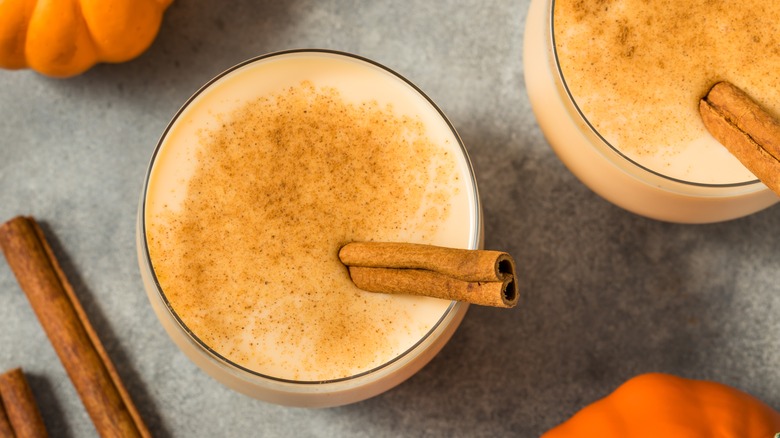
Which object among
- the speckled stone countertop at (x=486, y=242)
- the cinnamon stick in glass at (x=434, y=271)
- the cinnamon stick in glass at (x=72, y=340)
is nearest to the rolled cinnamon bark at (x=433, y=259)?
the cinnamon stick in glass at (x=434, y=271)

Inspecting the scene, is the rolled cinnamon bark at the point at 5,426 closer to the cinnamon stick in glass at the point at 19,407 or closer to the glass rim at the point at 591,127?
the cinnamon stick in glass at the point at 19,407

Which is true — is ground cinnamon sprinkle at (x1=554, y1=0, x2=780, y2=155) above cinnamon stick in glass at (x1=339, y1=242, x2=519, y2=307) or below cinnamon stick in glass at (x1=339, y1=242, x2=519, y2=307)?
above

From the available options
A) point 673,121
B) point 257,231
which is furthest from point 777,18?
point 257,231

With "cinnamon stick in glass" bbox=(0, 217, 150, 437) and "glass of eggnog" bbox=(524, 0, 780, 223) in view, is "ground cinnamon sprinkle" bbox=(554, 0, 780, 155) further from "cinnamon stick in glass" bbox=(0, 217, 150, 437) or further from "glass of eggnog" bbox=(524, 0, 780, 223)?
"cinnamon stick in glass" bbox=(0, 217, 150, 437)

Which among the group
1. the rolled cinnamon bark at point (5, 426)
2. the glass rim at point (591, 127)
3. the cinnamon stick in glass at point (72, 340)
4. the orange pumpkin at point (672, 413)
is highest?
the glass rim at point (591, 127)

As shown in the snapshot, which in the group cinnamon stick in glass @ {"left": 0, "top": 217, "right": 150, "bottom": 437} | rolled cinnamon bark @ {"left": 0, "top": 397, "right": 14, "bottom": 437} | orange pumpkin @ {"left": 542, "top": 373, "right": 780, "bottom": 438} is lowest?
rolled cinnamon bark @ {"left": 0, "top": 397, "right": 14, "bottom": 437}

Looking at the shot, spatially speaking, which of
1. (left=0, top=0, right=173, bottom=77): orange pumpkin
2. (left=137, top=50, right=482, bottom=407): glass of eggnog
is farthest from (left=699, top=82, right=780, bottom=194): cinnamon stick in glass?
(left=0, top=0, right=173, bottom=77): orange pumpkin

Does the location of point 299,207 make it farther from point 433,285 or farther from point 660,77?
point 660,77
